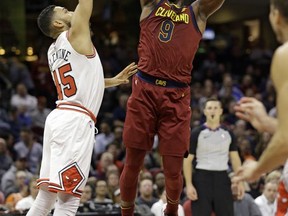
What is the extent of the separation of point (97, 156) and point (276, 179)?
179 inches

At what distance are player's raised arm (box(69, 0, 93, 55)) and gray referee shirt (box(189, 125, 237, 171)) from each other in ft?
11.9

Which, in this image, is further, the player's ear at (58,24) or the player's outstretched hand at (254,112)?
the player's ear at (58,24)

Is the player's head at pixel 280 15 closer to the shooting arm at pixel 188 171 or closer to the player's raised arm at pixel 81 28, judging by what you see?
the player's raised arm at pixel 81 28

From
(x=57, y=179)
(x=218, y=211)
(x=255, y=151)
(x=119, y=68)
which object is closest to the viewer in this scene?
(x=57, y=179)

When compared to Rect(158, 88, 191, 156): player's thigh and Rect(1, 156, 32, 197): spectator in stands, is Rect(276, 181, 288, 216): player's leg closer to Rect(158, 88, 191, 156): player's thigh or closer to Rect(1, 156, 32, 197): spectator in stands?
Rect(158, 88, 191, 156): player's thigh

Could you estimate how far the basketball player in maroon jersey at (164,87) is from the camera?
290 inches

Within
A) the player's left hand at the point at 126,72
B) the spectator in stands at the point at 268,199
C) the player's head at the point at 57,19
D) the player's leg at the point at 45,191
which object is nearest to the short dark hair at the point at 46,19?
the player's head at the point at 57,19

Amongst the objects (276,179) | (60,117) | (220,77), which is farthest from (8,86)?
(60,117)

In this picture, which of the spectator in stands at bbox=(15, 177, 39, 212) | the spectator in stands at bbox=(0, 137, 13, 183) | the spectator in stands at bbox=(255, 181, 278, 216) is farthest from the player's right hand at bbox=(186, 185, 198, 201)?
the spectator in stands at bbox=(0, 137, 13, 183)

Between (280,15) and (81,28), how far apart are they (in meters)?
2.32

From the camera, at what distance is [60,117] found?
6.88 meters

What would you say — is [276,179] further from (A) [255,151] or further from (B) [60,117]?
(B) [60,117]

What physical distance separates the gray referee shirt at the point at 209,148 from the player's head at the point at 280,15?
5312 millimetres

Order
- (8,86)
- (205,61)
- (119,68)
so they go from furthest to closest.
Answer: (205,61) → (119,68) → (8,86)
